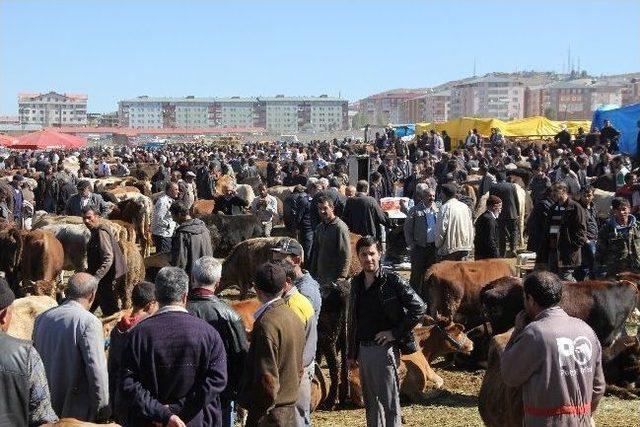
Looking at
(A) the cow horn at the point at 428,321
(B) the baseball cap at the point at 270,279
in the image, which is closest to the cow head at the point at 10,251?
(A) the cow horn at the point at 428,321

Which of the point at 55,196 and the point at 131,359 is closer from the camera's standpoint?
the point at 131,359

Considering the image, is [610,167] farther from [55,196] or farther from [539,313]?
[539,313]

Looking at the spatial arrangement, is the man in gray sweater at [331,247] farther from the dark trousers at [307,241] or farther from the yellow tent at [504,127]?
the yellow tent at [504,127]

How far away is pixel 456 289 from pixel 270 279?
5.52 metres

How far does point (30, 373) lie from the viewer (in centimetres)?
482

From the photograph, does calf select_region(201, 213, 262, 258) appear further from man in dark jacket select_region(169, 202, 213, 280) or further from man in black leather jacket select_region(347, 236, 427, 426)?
man in black leather jacket select_region(347, 236, 427, 426)

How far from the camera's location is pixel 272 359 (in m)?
5.95

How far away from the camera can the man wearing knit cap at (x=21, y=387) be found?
474 cm

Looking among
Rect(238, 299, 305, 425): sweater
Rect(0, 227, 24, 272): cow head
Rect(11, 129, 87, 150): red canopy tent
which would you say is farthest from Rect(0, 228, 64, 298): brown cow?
Rect(11, 129, 87, 150): red canopy tent

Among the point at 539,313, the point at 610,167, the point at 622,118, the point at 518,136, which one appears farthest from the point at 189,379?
the point at 518,136

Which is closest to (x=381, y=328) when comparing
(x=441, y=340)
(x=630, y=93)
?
(x=441, y=340)

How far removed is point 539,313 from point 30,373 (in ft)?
8.63

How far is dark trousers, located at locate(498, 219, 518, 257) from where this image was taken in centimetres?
1771

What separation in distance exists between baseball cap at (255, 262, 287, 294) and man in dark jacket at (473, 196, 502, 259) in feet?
24.8
